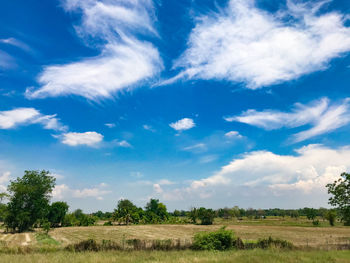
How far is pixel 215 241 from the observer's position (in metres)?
28.1

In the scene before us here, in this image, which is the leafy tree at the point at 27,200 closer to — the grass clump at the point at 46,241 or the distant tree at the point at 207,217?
the grass clump at the point at 46,241

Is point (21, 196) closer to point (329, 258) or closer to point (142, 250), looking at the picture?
point (142, 250)

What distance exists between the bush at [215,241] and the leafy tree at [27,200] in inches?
2501

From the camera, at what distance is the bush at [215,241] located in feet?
91.7

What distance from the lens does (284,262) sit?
20156 millimetres

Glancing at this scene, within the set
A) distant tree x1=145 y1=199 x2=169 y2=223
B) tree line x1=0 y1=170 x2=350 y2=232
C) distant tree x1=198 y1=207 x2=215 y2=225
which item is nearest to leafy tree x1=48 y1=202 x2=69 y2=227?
tree line x1=0 y1=170 x2=350 y2=232

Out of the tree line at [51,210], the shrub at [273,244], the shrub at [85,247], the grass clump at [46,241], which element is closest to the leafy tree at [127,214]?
the tree line at [51,210]

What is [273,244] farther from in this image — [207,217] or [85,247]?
[207,217]

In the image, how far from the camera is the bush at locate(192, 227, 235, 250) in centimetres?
2794

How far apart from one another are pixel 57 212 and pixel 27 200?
3082 centimetres

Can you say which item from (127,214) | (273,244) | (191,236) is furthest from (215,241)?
(127,214)

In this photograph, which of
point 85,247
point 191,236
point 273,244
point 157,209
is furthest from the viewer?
point 157,209

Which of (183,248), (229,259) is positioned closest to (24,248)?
(183,248)

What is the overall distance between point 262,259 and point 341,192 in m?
20.4
